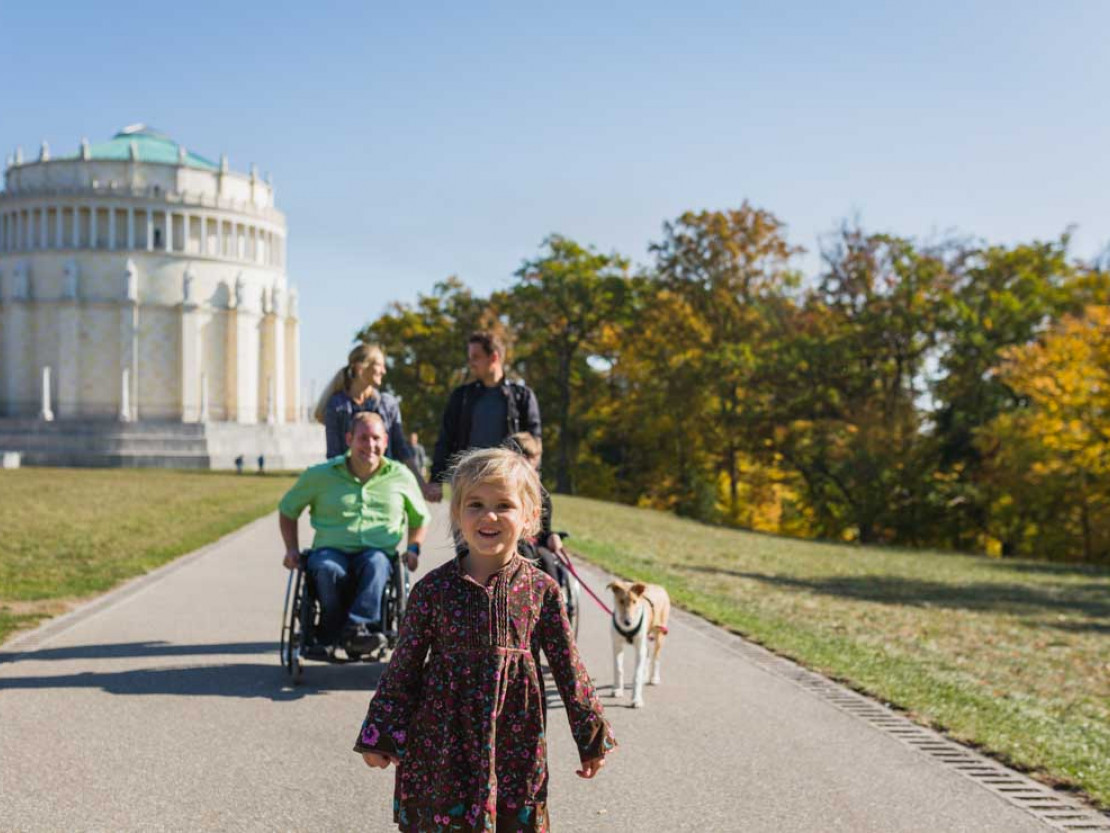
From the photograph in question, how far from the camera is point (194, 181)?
97562 mm

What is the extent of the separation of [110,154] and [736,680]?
322 ft

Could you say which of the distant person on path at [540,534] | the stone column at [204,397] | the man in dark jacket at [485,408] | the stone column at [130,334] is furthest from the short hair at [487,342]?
the stone column at [130,334]

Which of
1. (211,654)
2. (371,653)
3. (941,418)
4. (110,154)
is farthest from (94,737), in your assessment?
(110,154)

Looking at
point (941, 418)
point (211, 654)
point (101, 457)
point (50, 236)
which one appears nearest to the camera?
point (211, 654)

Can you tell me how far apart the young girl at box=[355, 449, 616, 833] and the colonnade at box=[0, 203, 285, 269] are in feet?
317

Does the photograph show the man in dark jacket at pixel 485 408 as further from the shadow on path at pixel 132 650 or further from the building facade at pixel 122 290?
the building facade at pixel 122 290

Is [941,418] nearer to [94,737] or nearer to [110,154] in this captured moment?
[94,737]

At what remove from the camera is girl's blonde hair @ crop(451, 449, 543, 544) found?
12.7 ft

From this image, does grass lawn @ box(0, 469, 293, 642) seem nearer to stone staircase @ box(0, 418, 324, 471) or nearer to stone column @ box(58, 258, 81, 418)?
stone staircase @ box(0, 418, 324, 471)

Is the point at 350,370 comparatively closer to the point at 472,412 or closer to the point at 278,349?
the point at 472,412

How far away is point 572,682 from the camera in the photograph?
391cm

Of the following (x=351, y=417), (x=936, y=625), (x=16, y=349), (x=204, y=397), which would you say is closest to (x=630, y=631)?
(x=351, y=417)

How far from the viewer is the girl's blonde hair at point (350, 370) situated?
29.4ft

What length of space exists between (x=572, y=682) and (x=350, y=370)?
17.9 feet
